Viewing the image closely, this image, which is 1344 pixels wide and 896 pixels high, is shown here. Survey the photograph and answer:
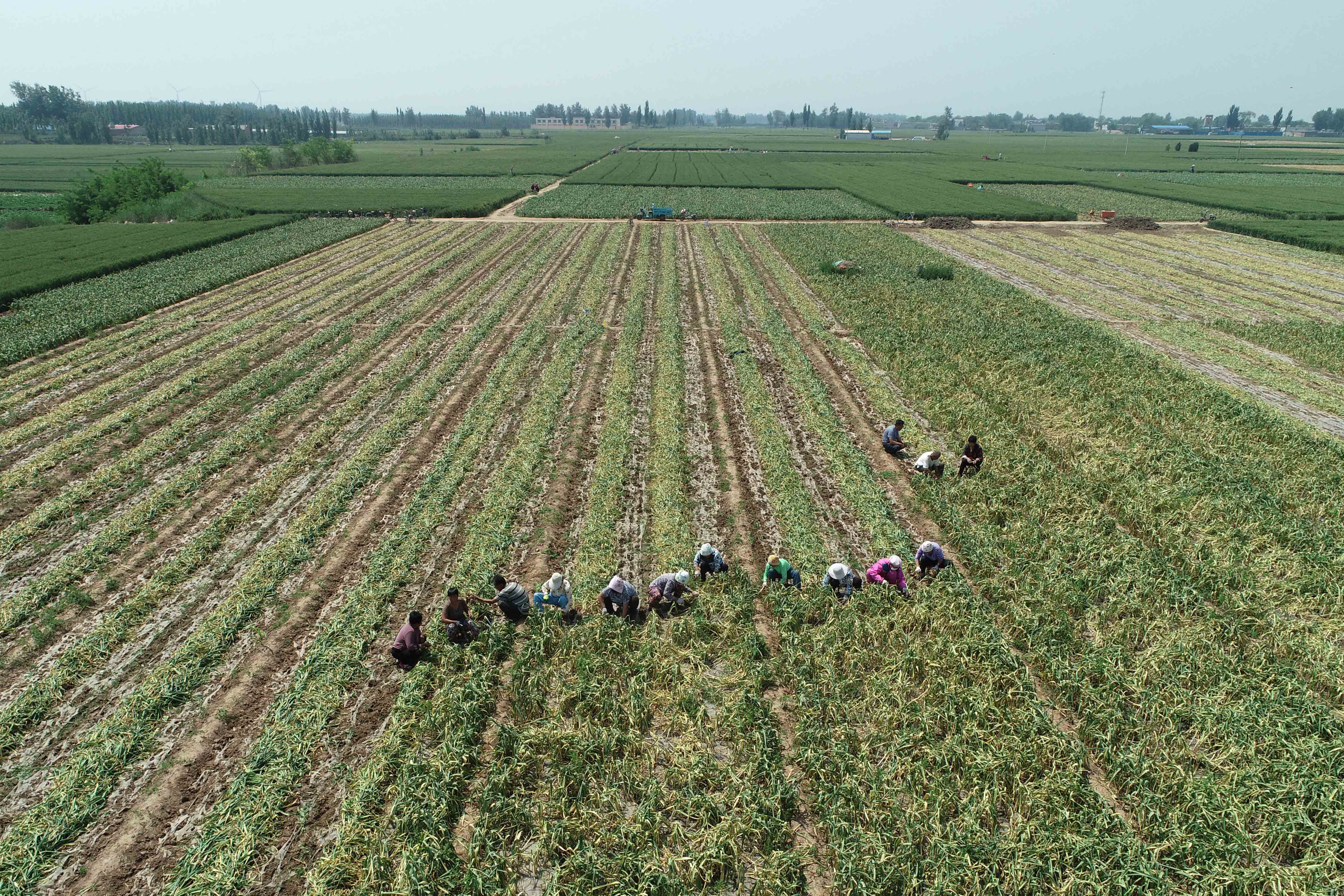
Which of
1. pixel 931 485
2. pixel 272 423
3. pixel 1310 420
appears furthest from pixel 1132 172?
pixel 272 423

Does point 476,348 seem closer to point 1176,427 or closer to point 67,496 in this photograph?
point 67,496

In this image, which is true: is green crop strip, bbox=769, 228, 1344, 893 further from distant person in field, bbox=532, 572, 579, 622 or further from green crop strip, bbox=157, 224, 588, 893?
green crop strip, bbox=157, 224, 588, 893

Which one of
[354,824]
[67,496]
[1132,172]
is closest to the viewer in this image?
[354,824]

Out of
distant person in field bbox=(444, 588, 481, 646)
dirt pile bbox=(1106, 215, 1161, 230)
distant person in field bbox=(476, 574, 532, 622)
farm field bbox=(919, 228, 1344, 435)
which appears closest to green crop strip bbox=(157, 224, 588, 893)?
distant person in field bbox=(444, 588, 481, 646)

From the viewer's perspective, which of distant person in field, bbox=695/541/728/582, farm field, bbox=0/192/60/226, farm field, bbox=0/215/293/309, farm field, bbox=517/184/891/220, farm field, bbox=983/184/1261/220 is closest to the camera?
distant person in field, bbox=695/541/728/582

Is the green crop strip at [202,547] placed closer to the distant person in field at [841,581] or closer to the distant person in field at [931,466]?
the distant person in field at [841,581]

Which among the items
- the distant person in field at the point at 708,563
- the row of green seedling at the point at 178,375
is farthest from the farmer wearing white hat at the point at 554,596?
the row of green seedling at the point at 178,375

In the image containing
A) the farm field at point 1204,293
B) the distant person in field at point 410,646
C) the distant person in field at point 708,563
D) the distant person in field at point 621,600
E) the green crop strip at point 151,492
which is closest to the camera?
the distant person in field at point 410,646
